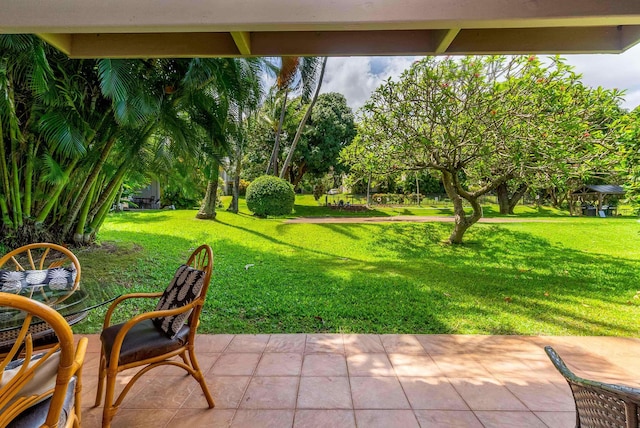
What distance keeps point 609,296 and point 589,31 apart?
4251 millimetres

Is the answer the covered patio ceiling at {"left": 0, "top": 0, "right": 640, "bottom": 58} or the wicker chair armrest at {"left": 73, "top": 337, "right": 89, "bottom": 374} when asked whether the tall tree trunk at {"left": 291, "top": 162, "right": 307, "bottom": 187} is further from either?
the wicker chair armrest at {"left": 73, "top": 337, "right": 89, "bottom": 374}

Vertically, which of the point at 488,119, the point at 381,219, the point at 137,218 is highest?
the point at 488,119

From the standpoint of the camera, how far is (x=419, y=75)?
572cm

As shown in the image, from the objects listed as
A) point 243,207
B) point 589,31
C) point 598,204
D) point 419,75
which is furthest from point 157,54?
point 598,204

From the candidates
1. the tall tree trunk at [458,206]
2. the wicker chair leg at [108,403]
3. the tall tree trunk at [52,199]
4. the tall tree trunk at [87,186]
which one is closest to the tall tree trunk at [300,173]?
the tall tree trunk at [458,206]

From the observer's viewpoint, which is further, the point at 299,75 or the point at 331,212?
the point at 331,212

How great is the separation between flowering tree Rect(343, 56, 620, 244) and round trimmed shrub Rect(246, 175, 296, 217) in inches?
126

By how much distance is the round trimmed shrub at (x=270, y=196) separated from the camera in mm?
8977

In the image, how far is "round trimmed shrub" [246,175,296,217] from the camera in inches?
353

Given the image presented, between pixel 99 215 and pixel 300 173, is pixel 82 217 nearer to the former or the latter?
pixel 99 215

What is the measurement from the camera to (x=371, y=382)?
2.24m

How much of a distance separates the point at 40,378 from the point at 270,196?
7.98 metres

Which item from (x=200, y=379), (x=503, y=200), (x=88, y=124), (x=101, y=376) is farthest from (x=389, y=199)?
(x=101, y=376)

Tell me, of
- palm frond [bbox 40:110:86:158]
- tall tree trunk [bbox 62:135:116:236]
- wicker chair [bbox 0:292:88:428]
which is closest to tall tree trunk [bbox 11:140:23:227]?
tall tree trunk [bbox 62:135:116:236]
